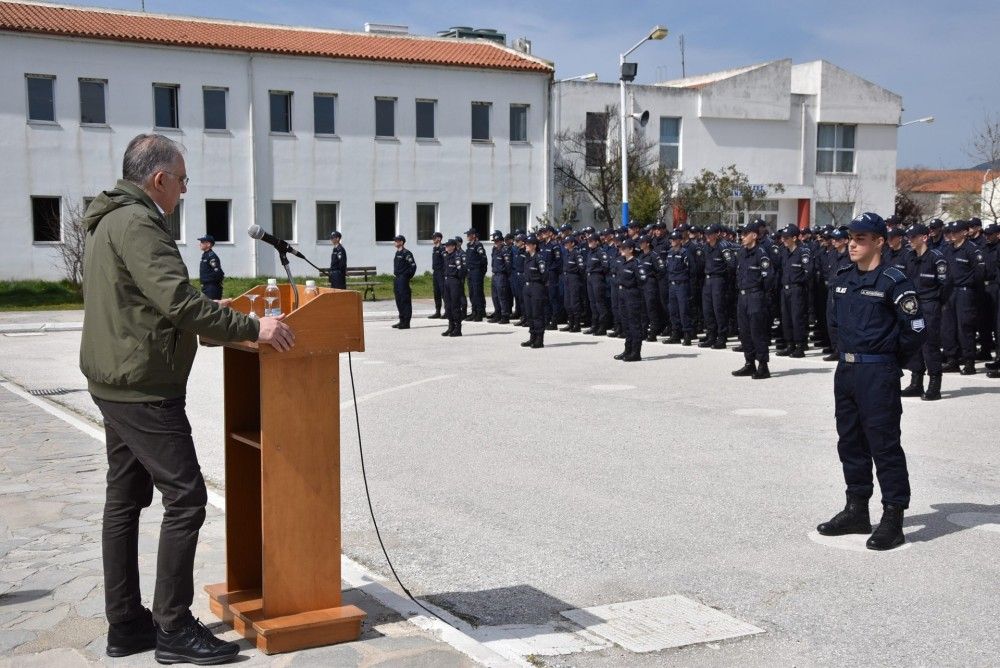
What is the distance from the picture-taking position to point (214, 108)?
36.1 meters

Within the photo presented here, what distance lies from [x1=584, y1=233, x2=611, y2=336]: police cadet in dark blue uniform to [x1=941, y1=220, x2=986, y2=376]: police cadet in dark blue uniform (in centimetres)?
747

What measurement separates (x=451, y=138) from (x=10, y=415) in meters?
30.0

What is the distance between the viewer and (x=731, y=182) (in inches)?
1652

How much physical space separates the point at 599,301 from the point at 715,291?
3.19 metres

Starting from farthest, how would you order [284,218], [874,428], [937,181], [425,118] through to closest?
[937,181], [425,118], [284,218], [874,428]

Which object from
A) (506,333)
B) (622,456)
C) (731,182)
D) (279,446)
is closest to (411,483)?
(622,456)

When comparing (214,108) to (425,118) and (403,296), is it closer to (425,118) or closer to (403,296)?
(425,118)

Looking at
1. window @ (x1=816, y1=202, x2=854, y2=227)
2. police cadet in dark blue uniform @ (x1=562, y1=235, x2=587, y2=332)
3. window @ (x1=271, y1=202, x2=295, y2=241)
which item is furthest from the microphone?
window @ (x1=816, y1=202, x2=854, y2=227)

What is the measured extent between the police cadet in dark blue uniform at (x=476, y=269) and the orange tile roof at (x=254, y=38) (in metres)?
16.0

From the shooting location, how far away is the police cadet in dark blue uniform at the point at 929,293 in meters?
12.0

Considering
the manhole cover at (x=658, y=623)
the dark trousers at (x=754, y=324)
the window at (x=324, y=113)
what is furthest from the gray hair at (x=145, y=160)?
the window at (x=324, y=113)

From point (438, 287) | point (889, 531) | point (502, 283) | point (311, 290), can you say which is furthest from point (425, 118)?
point (311, 290)

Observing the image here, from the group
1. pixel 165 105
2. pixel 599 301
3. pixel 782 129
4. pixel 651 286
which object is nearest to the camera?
pixel 651 286

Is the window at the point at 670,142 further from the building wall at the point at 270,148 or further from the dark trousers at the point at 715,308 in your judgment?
the dark trousers at the point at 715,308
